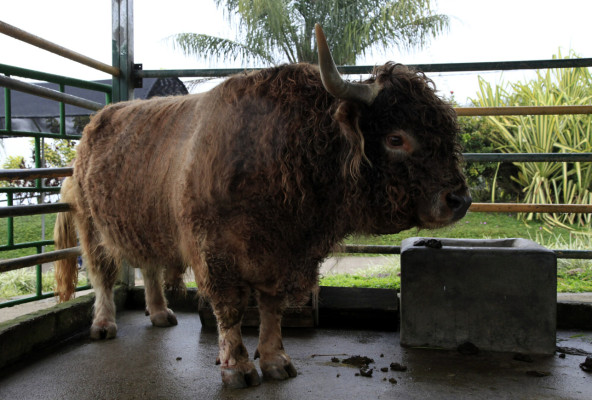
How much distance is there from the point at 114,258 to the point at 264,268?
1783 mm

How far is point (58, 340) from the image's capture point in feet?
13.5

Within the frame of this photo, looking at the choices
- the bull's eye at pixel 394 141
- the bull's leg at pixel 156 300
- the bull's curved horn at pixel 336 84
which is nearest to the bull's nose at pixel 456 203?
the bull's eye at pixel 394 141

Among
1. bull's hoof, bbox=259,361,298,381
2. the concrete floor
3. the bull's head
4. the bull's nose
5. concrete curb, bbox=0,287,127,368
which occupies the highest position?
the bull's head

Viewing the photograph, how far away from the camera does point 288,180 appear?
297cm

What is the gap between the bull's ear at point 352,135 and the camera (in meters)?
2.90

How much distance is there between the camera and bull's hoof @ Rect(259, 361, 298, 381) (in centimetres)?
325

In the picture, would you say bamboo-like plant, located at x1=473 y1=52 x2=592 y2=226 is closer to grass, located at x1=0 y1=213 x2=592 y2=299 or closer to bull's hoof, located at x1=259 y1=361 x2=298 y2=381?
grass, located at x1=0 y1=213 x2=592 y2=299

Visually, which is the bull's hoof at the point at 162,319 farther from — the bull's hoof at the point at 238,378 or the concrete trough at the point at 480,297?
the concrete trough at the point at 480,297

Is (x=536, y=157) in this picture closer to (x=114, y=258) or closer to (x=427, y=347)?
(x=427, y=347)

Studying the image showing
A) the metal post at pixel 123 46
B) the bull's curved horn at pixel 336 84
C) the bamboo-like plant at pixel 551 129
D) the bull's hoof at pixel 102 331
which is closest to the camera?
the bull's curved horn at pixel 336 84

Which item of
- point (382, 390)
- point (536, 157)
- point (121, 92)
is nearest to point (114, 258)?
point (121, 92)

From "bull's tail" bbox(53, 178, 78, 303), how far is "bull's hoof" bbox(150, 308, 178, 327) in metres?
0.76

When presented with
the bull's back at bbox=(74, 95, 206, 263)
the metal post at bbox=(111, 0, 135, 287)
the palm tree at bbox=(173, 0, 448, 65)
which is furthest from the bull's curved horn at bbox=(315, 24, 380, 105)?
the palm tree at bbox=(173, 0, 448, 65)

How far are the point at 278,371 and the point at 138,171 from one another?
5.37 ft
